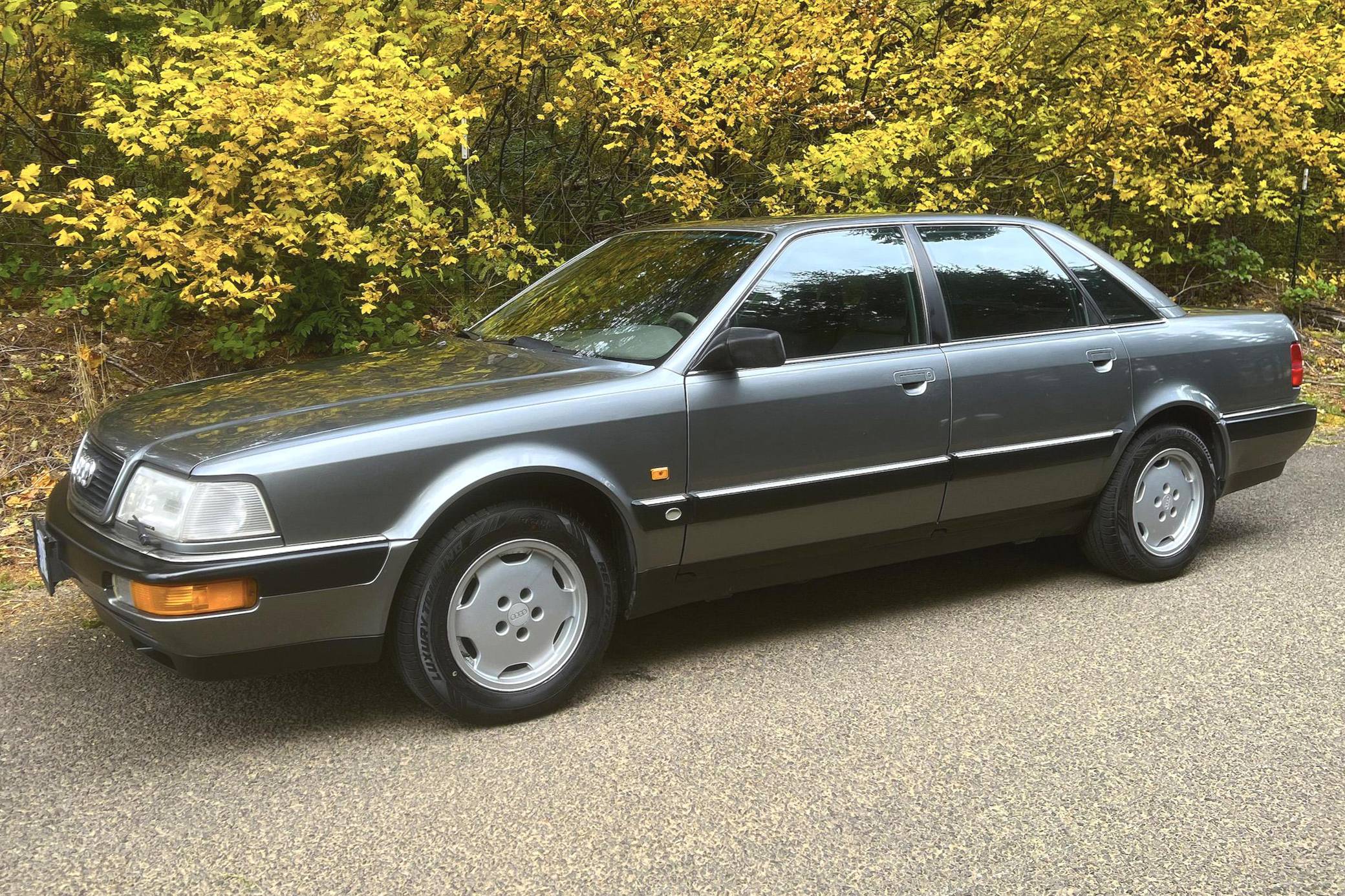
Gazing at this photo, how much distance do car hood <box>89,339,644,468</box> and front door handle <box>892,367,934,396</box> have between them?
1033 mm

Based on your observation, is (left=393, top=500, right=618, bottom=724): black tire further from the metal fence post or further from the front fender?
the metal fence post

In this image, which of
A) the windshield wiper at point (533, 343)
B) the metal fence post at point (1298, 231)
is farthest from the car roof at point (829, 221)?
the metal fence post at point (1298, 231)

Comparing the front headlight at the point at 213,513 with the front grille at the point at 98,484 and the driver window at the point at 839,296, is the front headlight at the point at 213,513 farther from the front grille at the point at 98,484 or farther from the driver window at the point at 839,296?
the driver window at the point at 839,296

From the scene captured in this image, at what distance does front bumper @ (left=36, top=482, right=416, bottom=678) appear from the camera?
3.26 meters

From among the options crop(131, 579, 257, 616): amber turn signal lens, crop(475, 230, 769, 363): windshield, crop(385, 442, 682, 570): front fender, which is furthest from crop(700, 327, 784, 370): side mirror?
crop(131, 579, 257, 616): amber turn signal lens

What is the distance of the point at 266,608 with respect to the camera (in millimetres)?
3314

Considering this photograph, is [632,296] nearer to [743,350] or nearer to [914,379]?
[743,350]

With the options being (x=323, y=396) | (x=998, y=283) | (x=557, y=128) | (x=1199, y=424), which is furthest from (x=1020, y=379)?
(x=557, y=128)

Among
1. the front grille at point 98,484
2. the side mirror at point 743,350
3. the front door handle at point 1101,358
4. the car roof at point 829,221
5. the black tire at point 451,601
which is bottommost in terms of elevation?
the black tire at point 451,601

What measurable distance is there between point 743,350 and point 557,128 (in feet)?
15.7

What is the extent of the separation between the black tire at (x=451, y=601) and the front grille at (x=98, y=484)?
91 centimetres

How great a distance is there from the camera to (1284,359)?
5395 millimetres

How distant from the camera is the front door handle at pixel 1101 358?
4812mm

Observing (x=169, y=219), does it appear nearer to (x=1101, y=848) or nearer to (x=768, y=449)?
(x=768, y=449)
